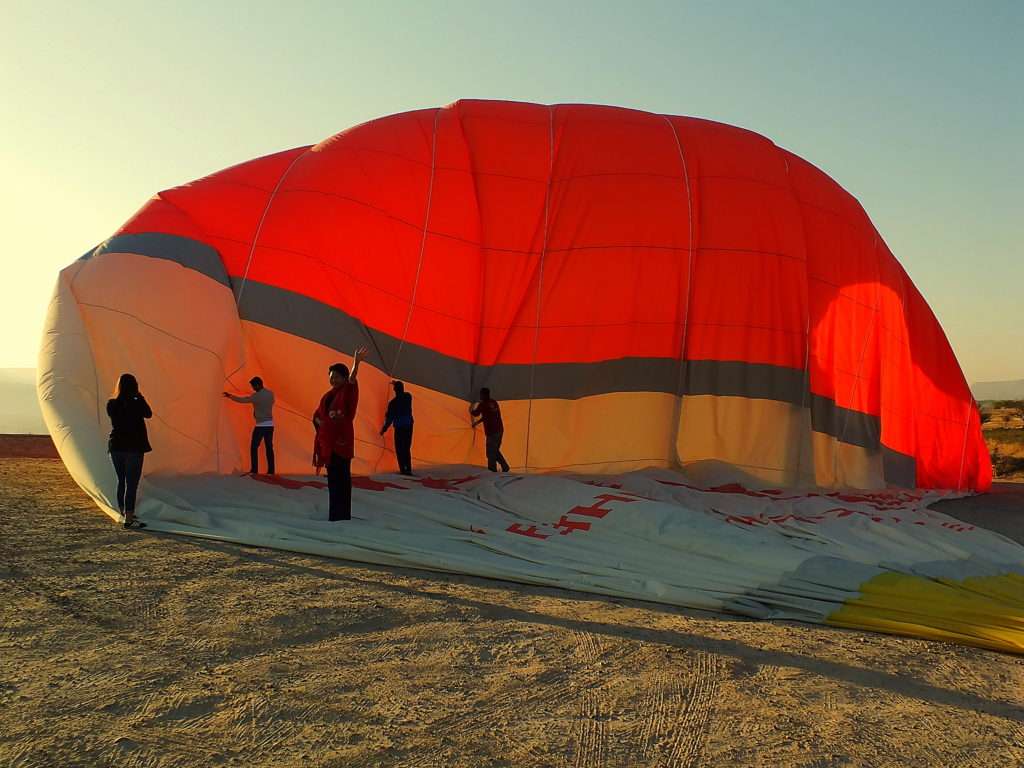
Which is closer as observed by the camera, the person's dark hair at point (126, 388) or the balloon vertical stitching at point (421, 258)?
the person's dark hair at point (126, 388)

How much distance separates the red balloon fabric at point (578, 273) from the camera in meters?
10.9

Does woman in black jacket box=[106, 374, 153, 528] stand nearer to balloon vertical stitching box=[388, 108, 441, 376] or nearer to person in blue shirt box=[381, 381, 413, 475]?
person in blue shirt box=[381, 381, 413, 475]

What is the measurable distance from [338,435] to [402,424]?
320 centimetres

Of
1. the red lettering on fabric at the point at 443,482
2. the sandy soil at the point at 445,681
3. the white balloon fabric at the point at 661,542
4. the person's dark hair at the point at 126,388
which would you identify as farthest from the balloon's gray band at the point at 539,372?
the sandy soil at the point at 445,681

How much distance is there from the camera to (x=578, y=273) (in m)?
11.3

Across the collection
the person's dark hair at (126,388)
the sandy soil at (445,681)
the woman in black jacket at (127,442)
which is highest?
the person's dark hair at (126,388)

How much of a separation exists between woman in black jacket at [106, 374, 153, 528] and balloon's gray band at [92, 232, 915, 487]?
330cm

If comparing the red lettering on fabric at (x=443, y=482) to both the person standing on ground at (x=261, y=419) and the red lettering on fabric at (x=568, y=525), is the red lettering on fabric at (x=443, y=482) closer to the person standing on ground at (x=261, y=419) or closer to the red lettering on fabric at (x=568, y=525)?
the person standing on ground at (x=261, y=419)

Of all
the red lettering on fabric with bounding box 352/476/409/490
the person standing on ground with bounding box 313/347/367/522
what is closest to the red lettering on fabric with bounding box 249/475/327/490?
the red lettering on fabric with bounding box 352/476/409/490

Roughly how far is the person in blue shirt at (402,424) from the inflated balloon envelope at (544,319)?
0.28m

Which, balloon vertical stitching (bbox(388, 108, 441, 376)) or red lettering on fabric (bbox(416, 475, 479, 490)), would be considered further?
balloon vertical stitching (bbox(388, 108, 441, 376))

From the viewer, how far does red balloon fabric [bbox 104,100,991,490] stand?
10859 millimetres

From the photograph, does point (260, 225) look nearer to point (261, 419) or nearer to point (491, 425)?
point (261, 419)

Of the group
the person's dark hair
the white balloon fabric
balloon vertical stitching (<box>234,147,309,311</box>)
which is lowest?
the white balloon fabric
